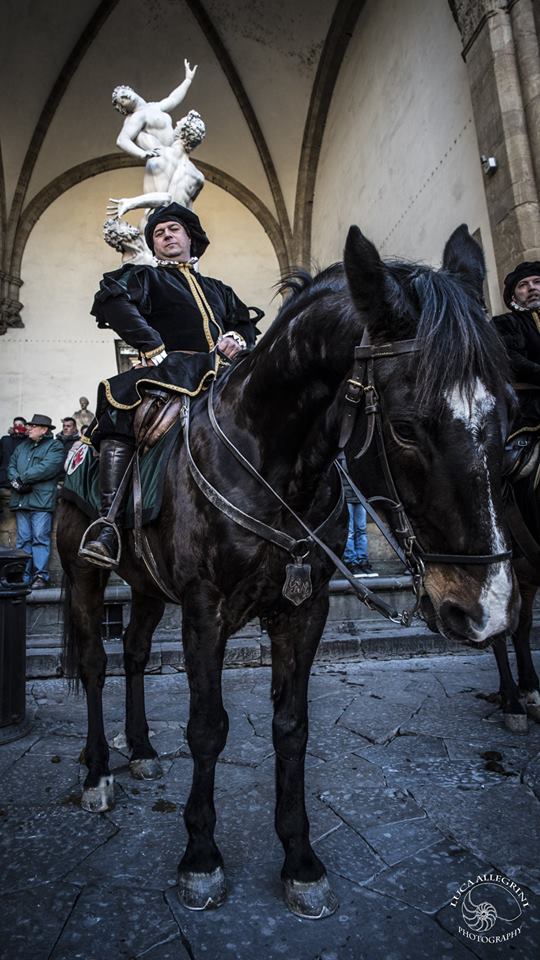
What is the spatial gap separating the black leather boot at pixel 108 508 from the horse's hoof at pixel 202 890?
110 cm

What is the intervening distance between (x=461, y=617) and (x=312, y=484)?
2.14ft

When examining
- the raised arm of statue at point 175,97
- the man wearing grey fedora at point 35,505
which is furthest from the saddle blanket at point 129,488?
the raised arm of statue at point 175,97

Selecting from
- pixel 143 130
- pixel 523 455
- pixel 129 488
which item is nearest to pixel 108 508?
pixel 129 488

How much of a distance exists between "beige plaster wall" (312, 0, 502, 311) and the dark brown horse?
19.3 feet

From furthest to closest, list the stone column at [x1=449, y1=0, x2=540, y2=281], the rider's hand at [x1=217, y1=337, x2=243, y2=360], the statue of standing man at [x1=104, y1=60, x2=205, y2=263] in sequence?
the statue of standing man at [x1=104, y1=60, x2=205, y2=263] < the stone column at [x1=449, y1=0, x2=540, y2=281] < the rider's hand at [x1=217, y1=337, x2=243, y2=360]

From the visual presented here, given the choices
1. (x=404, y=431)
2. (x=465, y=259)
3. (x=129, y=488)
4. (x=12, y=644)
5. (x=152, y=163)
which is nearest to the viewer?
(x=404, y=431)

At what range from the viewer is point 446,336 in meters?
1.33

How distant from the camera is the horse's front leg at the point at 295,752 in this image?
171cm

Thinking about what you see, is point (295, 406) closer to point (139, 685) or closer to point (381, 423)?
point (381, 423)

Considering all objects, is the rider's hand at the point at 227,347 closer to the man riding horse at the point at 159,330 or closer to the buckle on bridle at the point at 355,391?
the man riding horse at the point at 159,330

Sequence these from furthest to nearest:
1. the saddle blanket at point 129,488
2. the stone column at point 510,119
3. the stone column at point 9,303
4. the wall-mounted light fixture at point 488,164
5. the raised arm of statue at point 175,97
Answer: the stone column at point 9,303 → the raised arm of statue at point 175,97 → the wall-mounted light fixture at point 488,164 → the stone column at point 510,119 → the saddle blanket at point 129,488

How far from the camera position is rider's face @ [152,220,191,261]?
2688 millimetres

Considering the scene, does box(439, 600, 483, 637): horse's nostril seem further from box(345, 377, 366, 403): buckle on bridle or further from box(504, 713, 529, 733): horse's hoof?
box(504, 713, 529, 733): horse's hoof

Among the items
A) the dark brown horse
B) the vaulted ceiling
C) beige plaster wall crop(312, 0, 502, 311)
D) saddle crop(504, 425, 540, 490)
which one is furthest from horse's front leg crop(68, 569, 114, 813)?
the vaulted ceiling
